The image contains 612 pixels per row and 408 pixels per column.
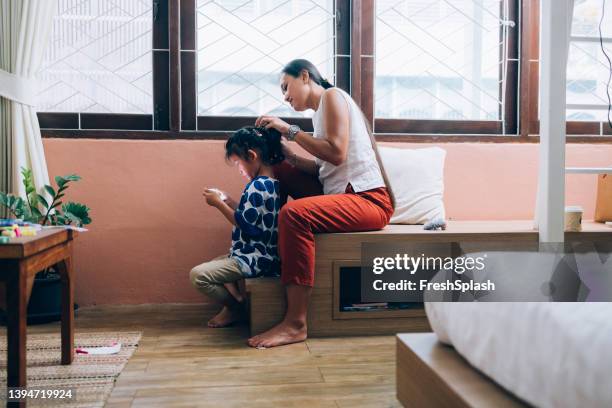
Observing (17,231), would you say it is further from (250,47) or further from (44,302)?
(250,47)

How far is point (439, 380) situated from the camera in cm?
108

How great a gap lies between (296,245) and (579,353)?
56.9 inches

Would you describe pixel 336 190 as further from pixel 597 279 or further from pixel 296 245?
pixel 597 279

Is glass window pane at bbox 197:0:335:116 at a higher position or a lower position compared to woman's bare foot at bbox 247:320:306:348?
higher

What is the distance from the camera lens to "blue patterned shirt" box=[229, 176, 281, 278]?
7.40 feet

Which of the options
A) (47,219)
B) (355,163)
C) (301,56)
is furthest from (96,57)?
(355,163)

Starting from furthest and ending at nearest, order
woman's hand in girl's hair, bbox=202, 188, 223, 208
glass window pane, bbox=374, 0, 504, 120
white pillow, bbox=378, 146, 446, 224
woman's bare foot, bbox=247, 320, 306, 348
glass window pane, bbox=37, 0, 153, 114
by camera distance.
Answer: glass window pane, bbox=374, 0, 504, 120 → glass window pane, bbox=37, 0, 153, 114 → white pillow, bbox=378, 146, 446, 224 → woman's hand in girl's hair, bbox=202, 188, 223, 208 → woman's bare foot, bbox=247, 320, 306, 348

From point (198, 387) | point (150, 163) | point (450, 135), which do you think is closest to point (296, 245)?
point (198, 387)

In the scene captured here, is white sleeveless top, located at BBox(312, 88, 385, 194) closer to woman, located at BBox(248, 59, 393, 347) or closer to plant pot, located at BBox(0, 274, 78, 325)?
woman, located at BBox(248, 59, 393, 347)

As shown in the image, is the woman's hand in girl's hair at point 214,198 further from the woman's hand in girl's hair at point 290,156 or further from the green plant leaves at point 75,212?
the green plant leaves at point 75,212

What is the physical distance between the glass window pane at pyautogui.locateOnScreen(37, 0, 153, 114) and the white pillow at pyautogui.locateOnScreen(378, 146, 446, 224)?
1336mm

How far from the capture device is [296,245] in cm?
216

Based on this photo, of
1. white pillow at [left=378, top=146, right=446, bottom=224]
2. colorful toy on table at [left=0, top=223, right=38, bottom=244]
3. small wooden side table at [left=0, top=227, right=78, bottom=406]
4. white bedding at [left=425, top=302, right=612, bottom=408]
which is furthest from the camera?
white pillow at [left=378, top=146, right=446, bottom=224]

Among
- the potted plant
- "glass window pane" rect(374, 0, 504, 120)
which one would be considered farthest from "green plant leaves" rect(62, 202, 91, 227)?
"glass window pane" rect(374, 0, 504, 120)
